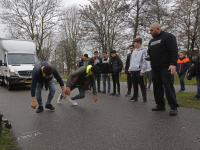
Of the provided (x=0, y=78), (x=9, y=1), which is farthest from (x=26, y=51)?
(x=9, y=1)

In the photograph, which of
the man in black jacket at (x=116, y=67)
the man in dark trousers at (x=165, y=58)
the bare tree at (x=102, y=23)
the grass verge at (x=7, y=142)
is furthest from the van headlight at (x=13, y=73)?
the bare tree at (x=102, y=23)

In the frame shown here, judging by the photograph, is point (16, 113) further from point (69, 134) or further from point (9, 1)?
point (9, 1)

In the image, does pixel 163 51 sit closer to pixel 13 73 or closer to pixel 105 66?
pixel 105 66

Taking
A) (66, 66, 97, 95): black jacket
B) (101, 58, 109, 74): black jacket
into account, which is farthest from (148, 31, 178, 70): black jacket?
(101, 58, 109, 74): black jacket

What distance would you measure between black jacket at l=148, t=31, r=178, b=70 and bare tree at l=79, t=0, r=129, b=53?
1884cm

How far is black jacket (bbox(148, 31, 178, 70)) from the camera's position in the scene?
4094mm

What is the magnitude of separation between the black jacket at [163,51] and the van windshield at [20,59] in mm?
8759

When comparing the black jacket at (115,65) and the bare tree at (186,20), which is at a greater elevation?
the bare tree at (186,20)

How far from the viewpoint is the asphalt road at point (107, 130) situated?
278 cm

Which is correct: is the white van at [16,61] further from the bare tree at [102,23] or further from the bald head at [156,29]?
the bare tree at [102,23]

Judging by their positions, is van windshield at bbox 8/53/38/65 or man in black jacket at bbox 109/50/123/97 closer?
man in black jacket at bbox 109/50/123/97

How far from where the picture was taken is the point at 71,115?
459 cm

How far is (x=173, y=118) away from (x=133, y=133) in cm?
128

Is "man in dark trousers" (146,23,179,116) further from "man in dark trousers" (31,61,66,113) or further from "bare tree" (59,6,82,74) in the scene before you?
"bare tree" (59,6,82,74)
